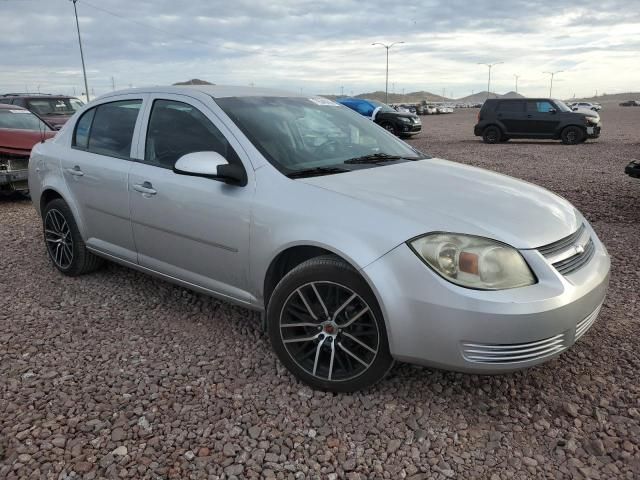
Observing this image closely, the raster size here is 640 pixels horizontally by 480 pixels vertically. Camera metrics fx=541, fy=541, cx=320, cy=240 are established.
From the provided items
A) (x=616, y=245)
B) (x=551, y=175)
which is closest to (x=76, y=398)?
(x=616, y=245)

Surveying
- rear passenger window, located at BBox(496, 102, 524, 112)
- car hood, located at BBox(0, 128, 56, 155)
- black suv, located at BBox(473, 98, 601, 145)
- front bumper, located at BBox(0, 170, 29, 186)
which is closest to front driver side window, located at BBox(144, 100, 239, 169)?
car hood, located at BBox(0, 128, 56, 155)

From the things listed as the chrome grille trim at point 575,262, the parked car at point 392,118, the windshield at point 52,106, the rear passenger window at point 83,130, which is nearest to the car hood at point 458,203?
the chrome grille trim at point 575,262

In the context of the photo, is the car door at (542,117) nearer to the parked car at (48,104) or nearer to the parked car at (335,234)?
the parked car at (48,104)

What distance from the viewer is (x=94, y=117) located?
175 inches

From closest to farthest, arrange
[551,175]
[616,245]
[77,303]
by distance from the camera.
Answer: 1. [77,303]
2. [616,245]
3. [551,175]

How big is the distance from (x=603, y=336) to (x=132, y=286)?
3.59 meters

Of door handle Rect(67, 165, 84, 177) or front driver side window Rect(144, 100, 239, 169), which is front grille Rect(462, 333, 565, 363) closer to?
front driver side window Rect(144, 100, 239, 169)

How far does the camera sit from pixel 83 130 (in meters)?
4.52

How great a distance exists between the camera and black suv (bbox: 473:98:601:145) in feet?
59.9

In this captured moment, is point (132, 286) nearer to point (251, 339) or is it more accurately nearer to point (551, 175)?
point (251, 339)

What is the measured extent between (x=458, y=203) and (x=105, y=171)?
2.63 m

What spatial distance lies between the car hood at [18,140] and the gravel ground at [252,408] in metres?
4.88

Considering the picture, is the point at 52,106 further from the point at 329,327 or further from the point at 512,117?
the point at 512,117

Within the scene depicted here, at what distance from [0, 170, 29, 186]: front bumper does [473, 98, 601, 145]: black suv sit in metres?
15.4
